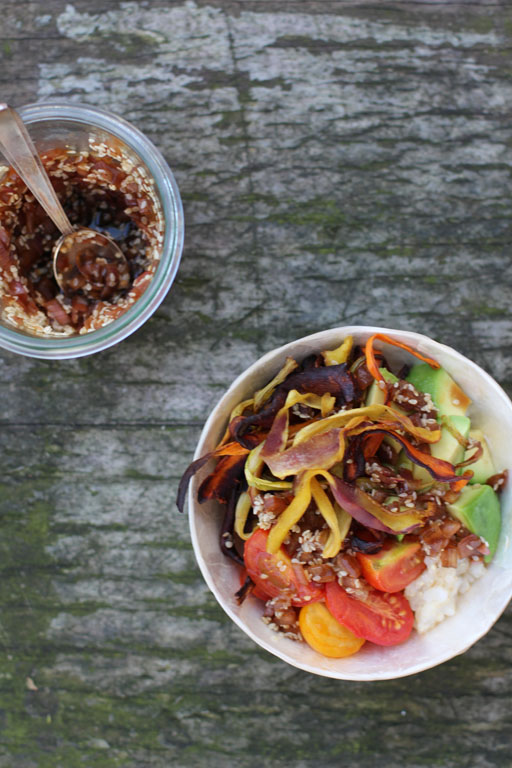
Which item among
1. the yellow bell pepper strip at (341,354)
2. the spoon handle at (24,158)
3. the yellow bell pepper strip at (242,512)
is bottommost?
the yellow bell pepper strip at (242,512)

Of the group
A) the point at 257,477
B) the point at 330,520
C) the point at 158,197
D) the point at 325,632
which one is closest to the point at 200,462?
the point at 257,477

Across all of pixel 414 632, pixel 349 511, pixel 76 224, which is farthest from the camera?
pixel 76 224

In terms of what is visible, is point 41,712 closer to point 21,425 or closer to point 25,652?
point 25,652

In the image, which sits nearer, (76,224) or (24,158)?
(24,158)

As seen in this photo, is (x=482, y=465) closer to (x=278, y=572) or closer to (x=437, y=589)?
(x=437, y=589)

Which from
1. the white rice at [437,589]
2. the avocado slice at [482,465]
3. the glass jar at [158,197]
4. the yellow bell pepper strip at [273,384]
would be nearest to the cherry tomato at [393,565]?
the white rice at [437,589]

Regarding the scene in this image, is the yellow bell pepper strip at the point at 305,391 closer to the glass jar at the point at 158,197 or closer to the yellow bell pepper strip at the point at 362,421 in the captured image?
the yellow bell pepper strip at the point at 362,421

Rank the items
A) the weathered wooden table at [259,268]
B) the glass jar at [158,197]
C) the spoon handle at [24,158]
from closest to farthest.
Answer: the spoon handle at [24,158] → the glass jar at [158,197] → the weathered wooden table at [259,268]
